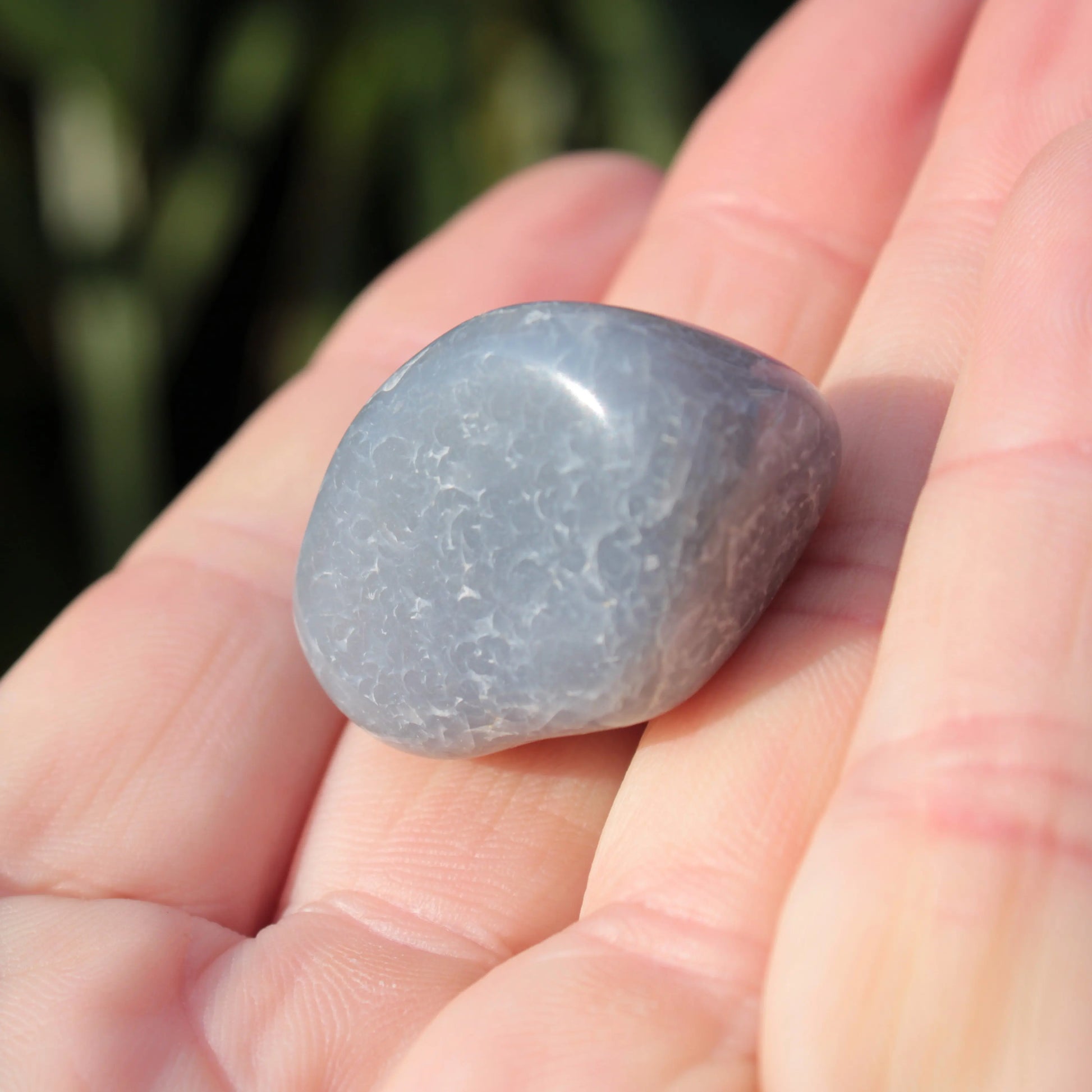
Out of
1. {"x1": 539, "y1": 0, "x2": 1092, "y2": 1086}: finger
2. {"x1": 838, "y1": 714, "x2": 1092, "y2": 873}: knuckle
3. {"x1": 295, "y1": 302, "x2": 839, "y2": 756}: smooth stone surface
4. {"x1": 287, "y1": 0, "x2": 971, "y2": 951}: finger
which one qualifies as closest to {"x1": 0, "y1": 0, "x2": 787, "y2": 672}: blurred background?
{"x1": 287, "y1": 0, "x2": 971, "y2": 951}: finger

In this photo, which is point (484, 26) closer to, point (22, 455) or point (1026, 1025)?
point (22, 455)

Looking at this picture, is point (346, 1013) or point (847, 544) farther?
point (847, 544)

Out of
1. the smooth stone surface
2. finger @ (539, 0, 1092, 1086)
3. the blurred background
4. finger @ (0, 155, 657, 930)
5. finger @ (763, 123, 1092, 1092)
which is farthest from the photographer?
the blurred background

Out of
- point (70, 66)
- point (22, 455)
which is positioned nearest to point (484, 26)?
point (70, 66)

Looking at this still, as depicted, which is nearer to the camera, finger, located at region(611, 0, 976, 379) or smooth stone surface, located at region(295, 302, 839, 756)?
smooth stone surface, located at region(295, 302, 839, 756)

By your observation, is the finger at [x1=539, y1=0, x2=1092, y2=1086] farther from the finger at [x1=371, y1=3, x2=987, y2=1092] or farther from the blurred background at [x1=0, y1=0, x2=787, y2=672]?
the blurred background at [x1=0, y1=0, x2=787, y2=672]

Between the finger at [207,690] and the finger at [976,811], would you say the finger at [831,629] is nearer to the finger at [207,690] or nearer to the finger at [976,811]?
the finger at [976,811]

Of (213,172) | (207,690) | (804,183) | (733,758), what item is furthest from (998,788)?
(213,172)

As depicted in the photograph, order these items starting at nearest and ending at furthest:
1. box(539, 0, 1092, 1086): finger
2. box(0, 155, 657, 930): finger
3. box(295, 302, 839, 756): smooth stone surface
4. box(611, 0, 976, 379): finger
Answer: box(539, 0, 1092, 1086): finger < box(295, 302, 839, 756): smooth stone surface < box(0, 155, 657, 930): finger < box(611, 0, 976, 379): finger
